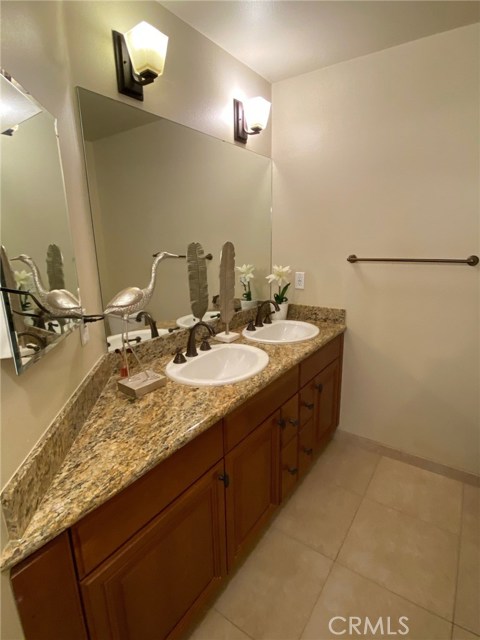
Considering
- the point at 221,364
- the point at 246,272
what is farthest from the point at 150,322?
the point at 246,272

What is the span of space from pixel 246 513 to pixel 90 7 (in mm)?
1957

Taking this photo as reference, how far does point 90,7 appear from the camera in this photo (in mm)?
1109

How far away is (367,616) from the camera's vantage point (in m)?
1.20

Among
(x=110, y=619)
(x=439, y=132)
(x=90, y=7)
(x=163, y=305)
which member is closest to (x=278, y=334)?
(x=163, y=305)

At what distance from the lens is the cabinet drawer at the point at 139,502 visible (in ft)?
2.36

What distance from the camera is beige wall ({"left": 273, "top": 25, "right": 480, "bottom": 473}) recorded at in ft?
5.22

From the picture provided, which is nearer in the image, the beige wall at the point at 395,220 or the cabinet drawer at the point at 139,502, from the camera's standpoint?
the cabinet drawer at the point at 139,502

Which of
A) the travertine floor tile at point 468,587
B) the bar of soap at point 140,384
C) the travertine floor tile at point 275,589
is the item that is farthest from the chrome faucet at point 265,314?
the travertine floor tile at point 468,587

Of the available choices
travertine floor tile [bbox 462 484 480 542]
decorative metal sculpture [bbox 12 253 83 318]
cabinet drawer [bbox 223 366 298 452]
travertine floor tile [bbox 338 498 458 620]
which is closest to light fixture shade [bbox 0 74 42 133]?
decorative metal sculpture [bbox 12 253 83 318]

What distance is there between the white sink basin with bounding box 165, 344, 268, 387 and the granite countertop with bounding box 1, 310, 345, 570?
0.19ft

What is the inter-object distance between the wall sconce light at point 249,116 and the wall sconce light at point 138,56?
66cm

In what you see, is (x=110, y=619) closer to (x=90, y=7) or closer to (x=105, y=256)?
(x=105, y=256)

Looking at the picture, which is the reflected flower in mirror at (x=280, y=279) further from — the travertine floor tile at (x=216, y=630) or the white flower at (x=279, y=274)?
the travertine floor tile at (x=216, y=630)

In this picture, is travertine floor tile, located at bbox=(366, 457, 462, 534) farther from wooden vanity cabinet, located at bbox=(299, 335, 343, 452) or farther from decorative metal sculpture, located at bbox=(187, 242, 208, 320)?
decorative metal sculpture, located at bbox=(187, 242, 208, 320)
